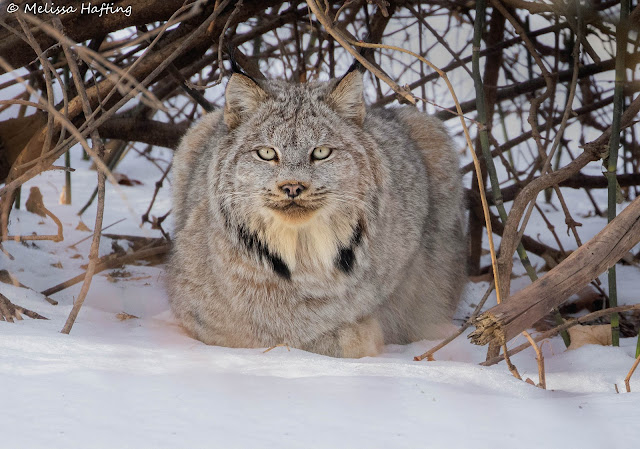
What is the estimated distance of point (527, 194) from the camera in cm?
310

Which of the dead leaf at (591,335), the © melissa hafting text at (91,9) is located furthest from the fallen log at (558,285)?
the © melissa hafting text at (91,9)

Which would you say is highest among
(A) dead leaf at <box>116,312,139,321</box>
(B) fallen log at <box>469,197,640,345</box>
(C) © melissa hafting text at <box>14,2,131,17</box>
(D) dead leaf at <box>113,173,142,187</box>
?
(C) © melissa hafting text at <box>14,2,131,17</box>

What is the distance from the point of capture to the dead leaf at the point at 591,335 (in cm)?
332

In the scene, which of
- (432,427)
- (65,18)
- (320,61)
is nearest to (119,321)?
(65,18)

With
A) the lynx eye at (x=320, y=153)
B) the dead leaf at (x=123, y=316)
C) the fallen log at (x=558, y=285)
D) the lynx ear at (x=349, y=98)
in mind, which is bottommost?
the dead leaf at (x=123, y=316)

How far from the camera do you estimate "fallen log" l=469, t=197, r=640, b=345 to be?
91.5 inches

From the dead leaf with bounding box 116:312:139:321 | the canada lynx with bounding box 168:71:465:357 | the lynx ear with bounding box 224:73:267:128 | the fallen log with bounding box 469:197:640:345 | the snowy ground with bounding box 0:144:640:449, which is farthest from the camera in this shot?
the dead leaf with bounding box 116:312:139:321

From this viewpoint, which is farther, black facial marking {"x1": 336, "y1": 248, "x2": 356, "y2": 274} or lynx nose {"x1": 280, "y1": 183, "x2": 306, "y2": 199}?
black facial marking {"x1": 336, "y1": 248, "x2": 356, "y2": 274}

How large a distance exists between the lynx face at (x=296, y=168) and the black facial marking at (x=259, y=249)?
0.04 ft

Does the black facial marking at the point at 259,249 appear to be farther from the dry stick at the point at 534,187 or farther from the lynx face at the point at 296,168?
the dry stick at the point at 534,187

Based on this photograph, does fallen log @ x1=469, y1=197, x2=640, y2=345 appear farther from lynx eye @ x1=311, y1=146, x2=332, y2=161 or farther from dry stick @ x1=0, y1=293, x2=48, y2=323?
dry stick @ x1=0, y1=293, x2=48, y2=323

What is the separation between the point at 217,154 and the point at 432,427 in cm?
166

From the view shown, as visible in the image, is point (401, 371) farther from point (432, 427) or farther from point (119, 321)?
point (119, 321)

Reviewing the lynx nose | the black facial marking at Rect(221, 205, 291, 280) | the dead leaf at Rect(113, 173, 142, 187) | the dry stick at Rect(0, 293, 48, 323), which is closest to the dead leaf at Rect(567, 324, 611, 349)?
the black facial marking at Rect(221, 205, 291, 280)
